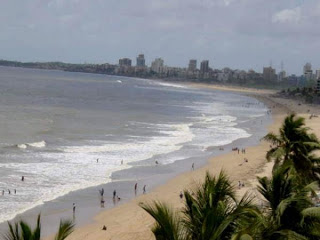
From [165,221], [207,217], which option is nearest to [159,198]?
Answer: [207,217]

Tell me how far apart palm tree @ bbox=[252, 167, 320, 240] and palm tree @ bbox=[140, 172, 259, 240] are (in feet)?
3.63

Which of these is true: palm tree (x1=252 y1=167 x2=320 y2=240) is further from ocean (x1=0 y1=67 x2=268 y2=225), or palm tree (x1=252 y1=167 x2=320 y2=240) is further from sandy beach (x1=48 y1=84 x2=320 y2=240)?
ocean (x1=0 y1=67 x2=268 y2=225)

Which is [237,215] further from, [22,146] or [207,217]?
[22,146]

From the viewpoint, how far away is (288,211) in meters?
8.33

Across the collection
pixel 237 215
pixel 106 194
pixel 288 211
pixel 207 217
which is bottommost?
pixel 106 194

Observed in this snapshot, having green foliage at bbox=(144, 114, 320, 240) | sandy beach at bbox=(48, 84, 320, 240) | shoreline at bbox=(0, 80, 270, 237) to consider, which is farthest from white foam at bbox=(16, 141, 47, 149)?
green foliage at bbox=(144, 114, 320, 240)

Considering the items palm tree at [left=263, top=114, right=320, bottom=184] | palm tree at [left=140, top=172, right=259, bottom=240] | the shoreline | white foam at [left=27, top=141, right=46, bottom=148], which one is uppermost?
palm tree at [left=140, top=172, right=259, bottom=240]

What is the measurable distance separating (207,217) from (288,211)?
3.02 meters

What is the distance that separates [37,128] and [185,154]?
785 inches

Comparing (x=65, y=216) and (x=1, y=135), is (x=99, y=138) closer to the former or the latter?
(x=1, y=135)

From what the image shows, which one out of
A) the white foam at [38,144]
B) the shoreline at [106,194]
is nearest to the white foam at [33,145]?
the white foam at [38,144]

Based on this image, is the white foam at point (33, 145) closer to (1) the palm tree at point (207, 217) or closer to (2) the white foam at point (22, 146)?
(2) the white foam at point (22, 146)

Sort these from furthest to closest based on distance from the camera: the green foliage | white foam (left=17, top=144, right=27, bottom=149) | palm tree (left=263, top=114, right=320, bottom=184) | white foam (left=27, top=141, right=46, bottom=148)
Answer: white foam (left=27, top=141, right=46, bottom=148)
white foam (left=17, top=144, right=27, bottom=149)
palm tree (left=263, top=114, right=320, bottom=184)
the green foliage

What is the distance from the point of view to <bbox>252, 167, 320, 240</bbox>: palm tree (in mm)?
7961
